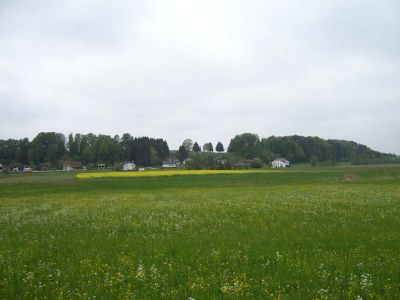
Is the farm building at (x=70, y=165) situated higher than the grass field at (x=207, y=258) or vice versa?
the farm building at (x=70, y=165)

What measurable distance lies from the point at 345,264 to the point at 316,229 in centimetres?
545

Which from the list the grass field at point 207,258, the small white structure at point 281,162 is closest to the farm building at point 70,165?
the small white structure at point 281,162

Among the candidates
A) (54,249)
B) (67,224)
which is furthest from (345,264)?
(67,224)

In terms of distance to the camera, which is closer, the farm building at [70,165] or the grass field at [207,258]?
the grass field at [207,258]

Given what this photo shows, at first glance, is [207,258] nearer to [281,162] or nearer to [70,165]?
[281,162]

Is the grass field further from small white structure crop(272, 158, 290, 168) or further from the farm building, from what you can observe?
the farm building

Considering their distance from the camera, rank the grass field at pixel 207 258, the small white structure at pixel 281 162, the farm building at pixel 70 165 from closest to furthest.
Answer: the grass field at pixel 207 258
the small white structure at pixel 281 162
the farm building at pixel 70 165

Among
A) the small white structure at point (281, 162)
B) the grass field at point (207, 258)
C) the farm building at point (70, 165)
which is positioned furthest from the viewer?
the farm building at point (70, 165)

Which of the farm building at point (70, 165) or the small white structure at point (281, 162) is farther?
the farm building at point (70, 165)

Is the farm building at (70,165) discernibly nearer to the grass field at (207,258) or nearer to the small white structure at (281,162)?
the small white structure at (281,162)

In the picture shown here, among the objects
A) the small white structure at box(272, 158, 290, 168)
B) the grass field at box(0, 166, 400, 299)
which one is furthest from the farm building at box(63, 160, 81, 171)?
the grass field at box(0, 166, 400, 299)

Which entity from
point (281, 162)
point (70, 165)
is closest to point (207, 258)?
point (281, 162)

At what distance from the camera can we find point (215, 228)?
16188 mm

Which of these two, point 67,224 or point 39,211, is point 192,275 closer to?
point 67,224
